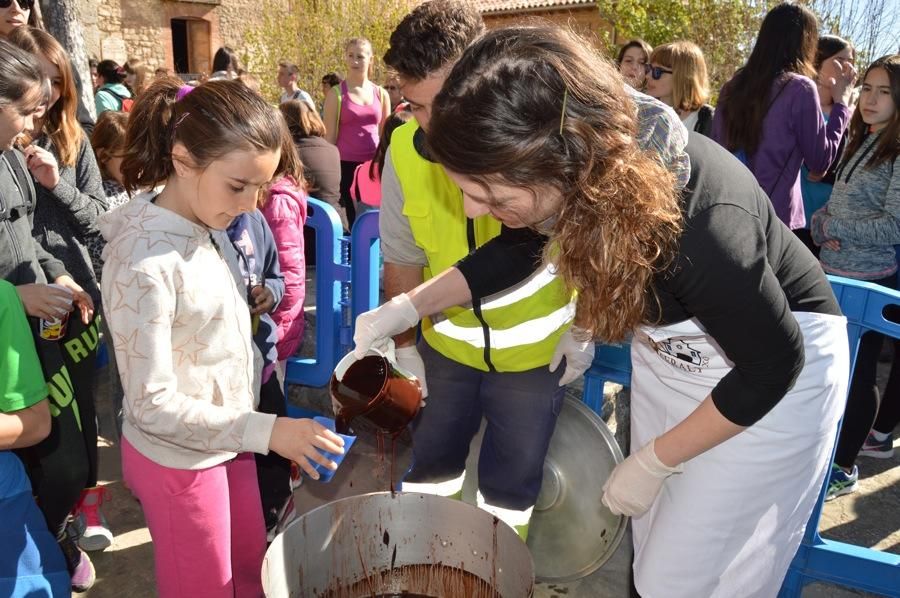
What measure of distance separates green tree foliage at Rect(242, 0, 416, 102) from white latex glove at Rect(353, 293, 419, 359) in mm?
13623

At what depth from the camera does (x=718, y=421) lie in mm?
1387

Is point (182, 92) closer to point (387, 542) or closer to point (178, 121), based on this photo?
point (178, 121)

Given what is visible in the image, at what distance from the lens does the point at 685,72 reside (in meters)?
4.00

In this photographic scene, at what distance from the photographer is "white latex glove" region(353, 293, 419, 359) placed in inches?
74.3

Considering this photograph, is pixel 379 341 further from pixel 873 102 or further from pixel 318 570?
pixel 873 102

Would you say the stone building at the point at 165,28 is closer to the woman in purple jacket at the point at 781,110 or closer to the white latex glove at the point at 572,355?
the woman in purple jacket at the point at 781,110

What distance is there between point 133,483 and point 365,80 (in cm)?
510

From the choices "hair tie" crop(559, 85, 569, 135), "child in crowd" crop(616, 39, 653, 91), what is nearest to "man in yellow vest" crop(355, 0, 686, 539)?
"hair tie" crop(559, 85, 569, 135)

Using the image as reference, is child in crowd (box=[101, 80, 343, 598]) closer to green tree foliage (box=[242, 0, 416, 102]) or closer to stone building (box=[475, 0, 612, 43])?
green tree foliage (box=[242, 0, 416, 102])

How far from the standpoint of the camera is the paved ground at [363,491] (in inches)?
100

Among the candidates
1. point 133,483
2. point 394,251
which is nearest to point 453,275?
point 394,251

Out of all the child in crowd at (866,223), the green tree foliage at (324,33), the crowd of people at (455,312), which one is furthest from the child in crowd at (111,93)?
the green tree foliage at (324,33)

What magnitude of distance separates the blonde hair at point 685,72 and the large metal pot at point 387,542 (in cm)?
303

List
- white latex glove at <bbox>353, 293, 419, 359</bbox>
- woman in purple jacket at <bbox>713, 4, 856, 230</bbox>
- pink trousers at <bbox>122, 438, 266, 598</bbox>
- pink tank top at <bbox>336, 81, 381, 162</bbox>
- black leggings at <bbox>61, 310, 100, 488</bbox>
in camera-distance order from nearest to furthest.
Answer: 1. pink trousers at <bbox>122, 438, 266, 598</bbox>
2. white latex glove at <bbox>353, 293, 419, 359</bbox>
3. black leggings at <bbox>61, 310, 100, 488</bbox>
4. woman in purple jacket at <bbox>713, 4, 856, 230</bbox>
5. pink tank top at <bbox>336, 81, 381, 162</bbox>
